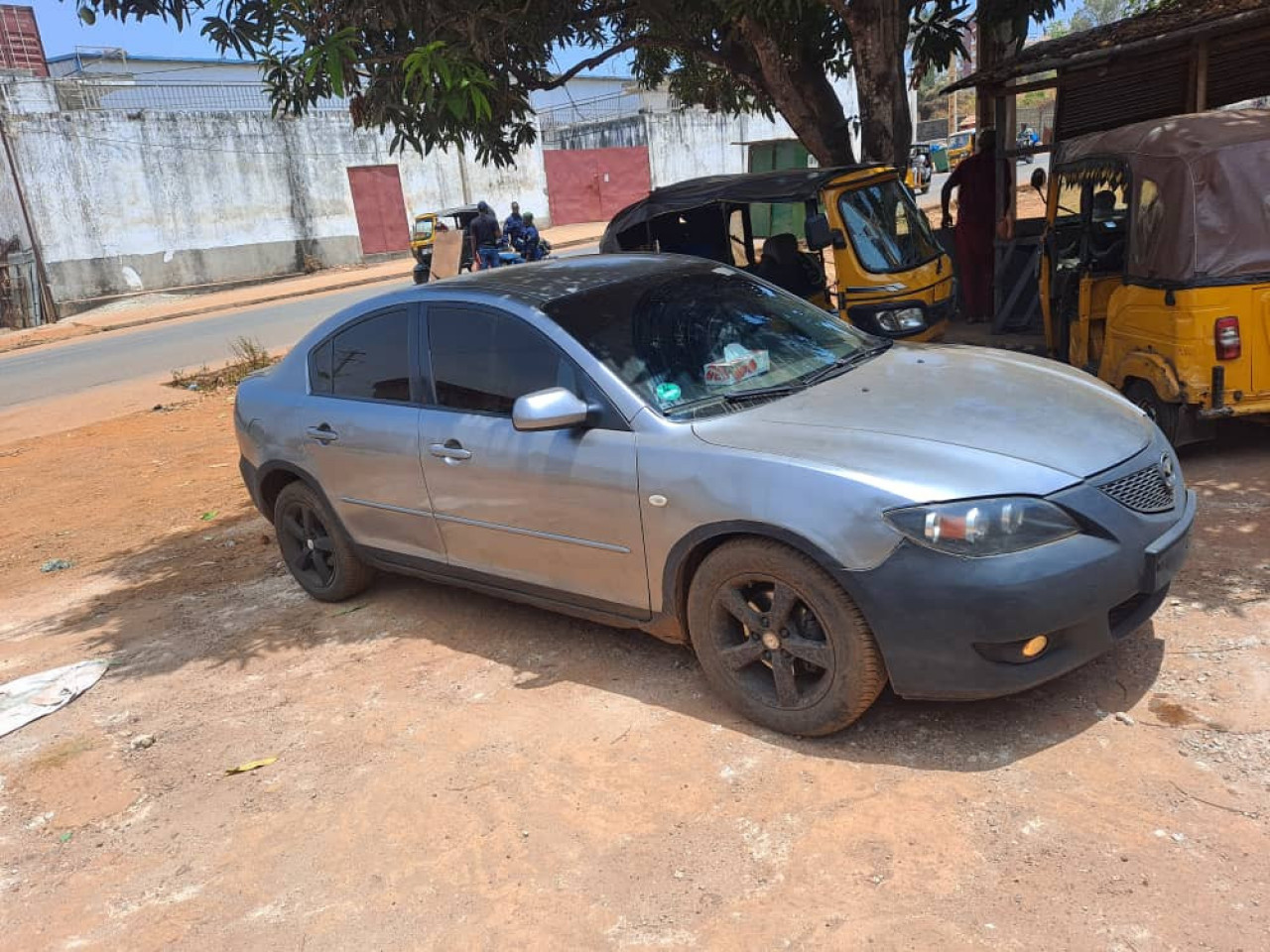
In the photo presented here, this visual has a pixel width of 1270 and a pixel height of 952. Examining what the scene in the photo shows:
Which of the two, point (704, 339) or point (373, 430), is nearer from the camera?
point (704, 339)

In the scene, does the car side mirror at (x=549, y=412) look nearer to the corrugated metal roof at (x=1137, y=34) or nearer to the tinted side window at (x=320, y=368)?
the tinted side window at (x=320, y=368)

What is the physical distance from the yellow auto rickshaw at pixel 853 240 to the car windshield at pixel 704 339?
3780 mm

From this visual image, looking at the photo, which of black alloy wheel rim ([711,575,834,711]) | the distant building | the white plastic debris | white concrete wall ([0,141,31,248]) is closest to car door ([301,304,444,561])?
the white plastic debris

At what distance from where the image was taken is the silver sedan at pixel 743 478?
300 centimetres

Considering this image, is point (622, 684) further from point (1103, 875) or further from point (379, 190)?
point (379, 190)

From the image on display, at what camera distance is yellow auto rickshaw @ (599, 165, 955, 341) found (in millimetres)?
8092

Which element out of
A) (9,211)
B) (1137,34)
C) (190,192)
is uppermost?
(190,192)

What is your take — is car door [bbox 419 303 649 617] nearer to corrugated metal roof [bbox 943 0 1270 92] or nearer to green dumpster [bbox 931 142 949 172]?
corrugated metal roof [bbox 943 0 1270 92]

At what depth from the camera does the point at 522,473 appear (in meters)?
3.93

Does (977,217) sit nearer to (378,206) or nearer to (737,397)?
(737,397)

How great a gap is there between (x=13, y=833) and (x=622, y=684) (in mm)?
2262

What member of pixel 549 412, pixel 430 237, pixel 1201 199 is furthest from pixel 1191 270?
pixel 430 237

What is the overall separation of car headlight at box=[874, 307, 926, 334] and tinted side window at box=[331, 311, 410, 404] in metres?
4.65

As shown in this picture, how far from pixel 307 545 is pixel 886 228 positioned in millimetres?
5548
